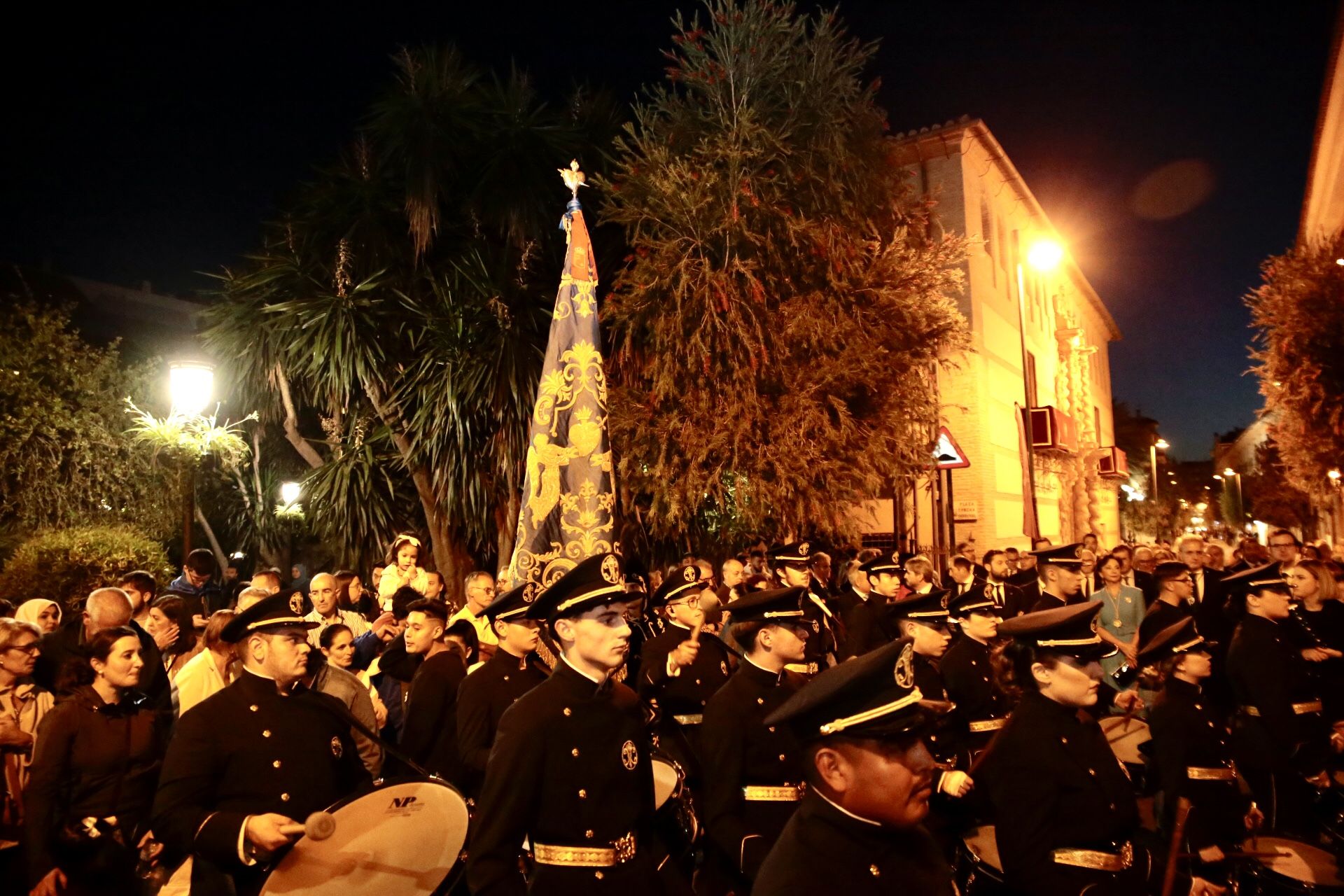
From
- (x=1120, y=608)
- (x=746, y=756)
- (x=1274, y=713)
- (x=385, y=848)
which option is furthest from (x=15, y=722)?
(x=1120, y=608)

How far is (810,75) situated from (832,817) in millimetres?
11096

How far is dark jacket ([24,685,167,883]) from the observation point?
4.18 meters

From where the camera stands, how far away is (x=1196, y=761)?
458cm

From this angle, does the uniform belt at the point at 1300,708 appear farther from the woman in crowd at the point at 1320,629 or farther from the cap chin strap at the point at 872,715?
the cap chin strap at the point at 872,715

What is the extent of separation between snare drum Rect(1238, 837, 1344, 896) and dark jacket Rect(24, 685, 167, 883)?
5.42 meters

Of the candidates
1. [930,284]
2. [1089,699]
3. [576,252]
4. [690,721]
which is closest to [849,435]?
[930,284]

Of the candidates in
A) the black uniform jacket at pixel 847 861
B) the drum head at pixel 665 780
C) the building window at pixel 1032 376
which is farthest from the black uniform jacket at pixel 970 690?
the building window at pixel 1032 376

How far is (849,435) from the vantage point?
11555 mm

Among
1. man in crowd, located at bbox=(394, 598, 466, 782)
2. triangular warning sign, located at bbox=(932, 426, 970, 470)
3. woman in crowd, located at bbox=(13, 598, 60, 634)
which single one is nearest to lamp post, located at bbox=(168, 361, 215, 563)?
woman in crowd, located at bbox=(13, 598, 60, 634)

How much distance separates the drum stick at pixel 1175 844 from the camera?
4.01 metres

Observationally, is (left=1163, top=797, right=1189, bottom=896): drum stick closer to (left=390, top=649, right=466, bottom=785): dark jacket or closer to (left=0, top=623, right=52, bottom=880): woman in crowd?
(left=390, top=649, right=466, bottom=785): dark jacket

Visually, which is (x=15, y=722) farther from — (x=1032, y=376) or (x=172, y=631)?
(x=1032, y=376)

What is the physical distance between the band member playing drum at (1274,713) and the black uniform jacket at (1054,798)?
296cm

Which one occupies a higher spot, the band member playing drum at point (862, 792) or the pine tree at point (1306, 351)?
the pine tree at point (1306, 351)
